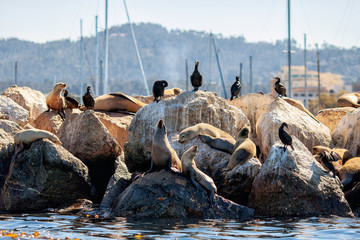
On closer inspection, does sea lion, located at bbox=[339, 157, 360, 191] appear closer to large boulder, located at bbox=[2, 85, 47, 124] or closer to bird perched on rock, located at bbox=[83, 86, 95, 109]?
bird perched on rock, located at bbox=[83, 86, 95, 109]

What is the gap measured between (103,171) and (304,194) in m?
4.80

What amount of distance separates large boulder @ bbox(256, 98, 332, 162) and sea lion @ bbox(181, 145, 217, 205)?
13.2ft

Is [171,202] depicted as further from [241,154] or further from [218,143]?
[218,143]

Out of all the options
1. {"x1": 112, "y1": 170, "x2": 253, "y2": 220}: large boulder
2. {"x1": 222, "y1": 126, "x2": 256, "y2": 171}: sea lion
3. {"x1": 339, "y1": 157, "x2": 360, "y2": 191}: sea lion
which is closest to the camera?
{"x1": 112, "y1": 170, "x2": 253, "y2": 220}: large boulder

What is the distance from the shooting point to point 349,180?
13875 millimetres

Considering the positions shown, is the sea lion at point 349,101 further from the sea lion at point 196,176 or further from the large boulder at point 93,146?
the sea lion at point 196,176

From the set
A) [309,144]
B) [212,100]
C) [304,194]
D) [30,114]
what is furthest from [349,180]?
[30,114]

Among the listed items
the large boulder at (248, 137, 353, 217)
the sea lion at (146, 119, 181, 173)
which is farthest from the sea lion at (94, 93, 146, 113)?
the large boulder at (248, 137, 353, 217)

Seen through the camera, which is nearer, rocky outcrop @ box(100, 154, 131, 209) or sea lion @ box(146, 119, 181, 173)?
sea lion @ box(146, 119, 181, 173)

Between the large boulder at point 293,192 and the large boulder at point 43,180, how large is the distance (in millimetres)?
3695

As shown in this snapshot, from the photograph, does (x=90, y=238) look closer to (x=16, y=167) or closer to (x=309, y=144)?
(x=16, y=167)

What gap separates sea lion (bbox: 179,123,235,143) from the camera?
47.9 ft

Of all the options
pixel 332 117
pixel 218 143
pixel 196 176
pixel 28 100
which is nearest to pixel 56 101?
pixel 28 100

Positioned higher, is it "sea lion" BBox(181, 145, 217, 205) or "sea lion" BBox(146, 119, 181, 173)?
"sea lion" BBox(146, 119, 181, 173)
